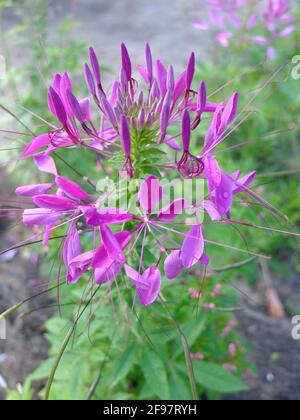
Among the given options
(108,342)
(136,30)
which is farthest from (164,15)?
(108,342)

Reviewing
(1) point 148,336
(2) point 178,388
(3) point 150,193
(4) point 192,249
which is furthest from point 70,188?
(2) point 178,388

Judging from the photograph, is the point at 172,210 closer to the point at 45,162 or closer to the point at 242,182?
the point at 242,182

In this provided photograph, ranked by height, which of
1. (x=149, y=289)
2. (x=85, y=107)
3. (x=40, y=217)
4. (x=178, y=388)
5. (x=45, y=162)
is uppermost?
(x=85, y=107)

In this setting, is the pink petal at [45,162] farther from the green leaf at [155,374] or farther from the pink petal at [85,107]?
the green leaf at [155,374]

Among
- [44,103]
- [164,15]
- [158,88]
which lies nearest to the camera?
[158,88]

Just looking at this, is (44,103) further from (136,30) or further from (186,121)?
(136,30)

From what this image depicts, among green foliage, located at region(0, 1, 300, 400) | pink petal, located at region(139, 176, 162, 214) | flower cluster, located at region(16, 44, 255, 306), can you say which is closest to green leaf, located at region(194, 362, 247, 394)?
green foliage, located at region(0, 1, 300, 400)

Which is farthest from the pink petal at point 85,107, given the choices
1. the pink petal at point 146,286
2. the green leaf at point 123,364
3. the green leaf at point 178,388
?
the green leaf at point 178,388

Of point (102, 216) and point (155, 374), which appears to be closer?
point (102, 216)
